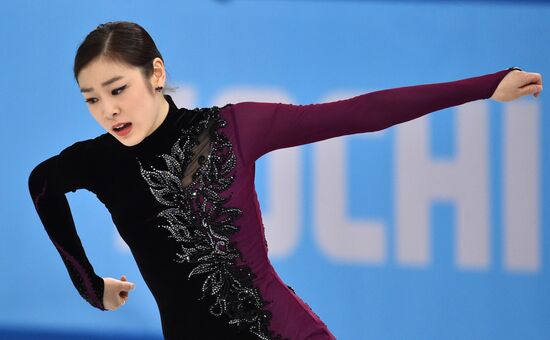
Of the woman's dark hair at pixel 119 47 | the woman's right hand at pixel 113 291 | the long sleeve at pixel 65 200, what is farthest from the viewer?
the woman's right hand at pixel 113 291

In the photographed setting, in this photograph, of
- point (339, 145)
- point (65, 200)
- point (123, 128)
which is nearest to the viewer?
point (123, 128)

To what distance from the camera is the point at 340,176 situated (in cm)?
292

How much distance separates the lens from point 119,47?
1609 millimetres

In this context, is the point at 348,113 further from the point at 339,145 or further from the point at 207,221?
the point at 339,145

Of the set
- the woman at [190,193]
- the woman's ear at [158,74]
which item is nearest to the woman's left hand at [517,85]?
the woman at [190,193]

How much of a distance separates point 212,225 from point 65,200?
372 mm

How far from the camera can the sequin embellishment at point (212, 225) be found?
1617 mm

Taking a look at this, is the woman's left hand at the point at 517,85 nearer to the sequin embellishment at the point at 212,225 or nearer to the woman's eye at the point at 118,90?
the sequin embellishment at the point at 212,225

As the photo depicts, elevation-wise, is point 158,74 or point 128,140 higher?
point 158,74

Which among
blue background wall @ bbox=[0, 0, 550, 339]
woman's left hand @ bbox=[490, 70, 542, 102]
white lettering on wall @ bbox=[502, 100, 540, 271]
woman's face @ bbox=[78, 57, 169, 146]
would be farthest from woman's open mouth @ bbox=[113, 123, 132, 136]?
white lettering on wall @ bbox=[502, 100, 540, 271]

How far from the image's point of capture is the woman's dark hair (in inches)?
62.9

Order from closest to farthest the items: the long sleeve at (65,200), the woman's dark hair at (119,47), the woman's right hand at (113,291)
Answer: the woman's dark hair at (119,47), the long sleeve at (65,200), the woman's right hand at (113,291)

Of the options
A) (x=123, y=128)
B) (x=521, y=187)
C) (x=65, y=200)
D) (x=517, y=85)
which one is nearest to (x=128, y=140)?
(x=123, y=128)

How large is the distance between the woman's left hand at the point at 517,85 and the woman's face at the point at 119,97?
66cm
